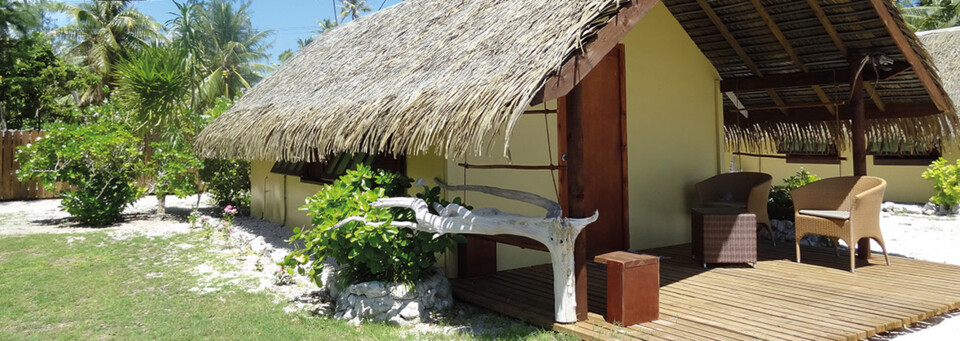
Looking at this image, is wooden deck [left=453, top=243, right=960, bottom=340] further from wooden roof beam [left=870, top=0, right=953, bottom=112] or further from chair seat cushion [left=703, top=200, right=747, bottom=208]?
wooden roof beam [left=870, top=0, right=953, bottom=112]

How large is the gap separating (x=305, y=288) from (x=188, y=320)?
113 centimetres

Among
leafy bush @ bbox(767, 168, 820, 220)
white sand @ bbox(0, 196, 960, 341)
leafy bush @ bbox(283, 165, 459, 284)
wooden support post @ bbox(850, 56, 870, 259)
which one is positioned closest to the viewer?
white sand @ bbox(0, 196, 960, 341)

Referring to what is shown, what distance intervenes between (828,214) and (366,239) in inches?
156

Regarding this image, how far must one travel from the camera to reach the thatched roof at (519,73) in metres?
3.61

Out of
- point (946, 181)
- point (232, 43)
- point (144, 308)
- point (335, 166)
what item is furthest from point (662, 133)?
point (232, 43)

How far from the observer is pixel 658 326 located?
368 centimetres

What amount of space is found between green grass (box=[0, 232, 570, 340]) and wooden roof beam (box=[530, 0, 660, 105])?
144 cm

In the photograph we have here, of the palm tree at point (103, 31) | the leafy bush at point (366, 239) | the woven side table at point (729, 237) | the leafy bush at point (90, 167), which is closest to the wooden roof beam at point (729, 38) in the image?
the woven side table at point (729, 237)

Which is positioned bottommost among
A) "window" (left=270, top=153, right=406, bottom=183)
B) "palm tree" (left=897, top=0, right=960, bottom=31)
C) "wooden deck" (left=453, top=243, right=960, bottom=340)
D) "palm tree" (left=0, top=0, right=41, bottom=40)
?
"wooden deck" (left=453, top=243, right=960, bottom=340)

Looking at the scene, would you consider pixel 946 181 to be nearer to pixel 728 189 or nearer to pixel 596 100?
pixel 728 189

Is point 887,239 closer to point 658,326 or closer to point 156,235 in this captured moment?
point 658,326

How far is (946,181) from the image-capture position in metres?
9.57

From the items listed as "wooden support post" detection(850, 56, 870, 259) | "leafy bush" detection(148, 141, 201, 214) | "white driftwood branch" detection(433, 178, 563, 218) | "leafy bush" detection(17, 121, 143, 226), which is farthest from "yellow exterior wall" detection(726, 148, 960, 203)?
"leafy bush" detection(17, 121, 143, 226)

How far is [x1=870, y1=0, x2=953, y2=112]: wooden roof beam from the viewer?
4883mm
